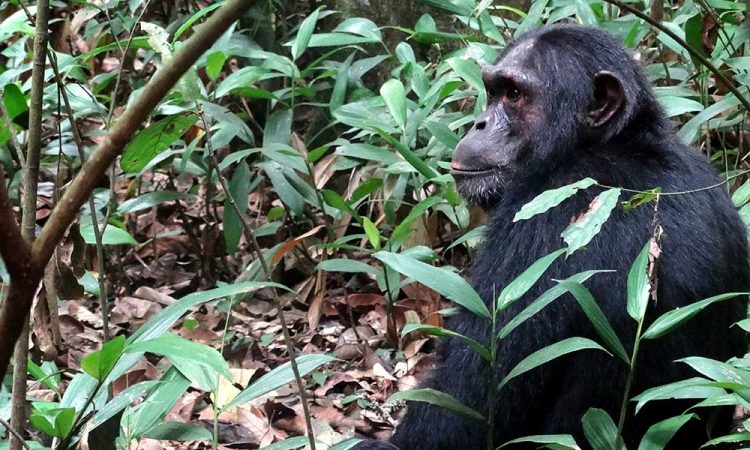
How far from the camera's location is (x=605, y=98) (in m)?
3.87

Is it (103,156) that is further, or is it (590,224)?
(590,224)

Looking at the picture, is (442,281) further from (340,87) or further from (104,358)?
(340,87)

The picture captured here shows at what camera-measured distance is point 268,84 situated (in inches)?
270

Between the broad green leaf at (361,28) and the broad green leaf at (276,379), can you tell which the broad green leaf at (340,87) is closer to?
the broad green leaf at (361,28)

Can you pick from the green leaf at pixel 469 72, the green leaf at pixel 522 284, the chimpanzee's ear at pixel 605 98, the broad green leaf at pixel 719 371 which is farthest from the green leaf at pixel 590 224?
the green leaf at pixel 469 72

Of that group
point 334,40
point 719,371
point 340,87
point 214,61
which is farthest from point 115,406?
point 340,87

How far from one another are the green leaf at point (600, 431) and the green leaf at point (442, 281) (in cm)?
39

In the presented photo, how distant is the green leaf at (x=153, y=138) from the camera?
2940mm

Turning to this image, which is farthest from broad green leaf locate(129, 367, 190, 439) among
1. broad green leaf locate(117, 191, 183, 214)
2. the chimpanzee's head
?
broad green leaf locate(117, 191, 183, 214)

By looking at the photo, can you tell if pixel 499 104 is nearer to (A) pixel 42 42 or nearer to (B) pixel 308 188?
(B) pixel 308 188

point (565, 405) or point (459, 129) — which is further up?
point (459, 129)

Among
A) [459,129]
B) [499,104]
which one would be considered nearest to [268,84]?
[459,129]

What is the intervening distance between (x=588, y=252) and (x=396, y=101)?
1941 millimetres

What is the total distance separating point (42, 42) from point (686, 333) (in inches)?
88.5
